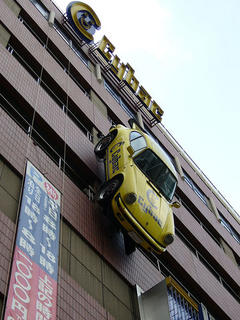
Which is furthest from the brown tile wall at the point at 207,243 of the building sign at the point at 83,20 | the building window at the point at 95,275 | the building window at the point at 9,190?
the building window at the point at 9,190

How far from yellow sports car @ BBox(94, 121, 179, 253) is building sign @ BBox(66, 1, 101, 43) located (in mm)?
11384

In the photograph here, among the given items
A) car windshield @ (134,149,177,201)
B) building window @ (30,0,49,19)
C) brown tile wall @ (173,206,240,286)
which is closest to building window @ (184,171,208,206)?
brown tile wall @ (173,206,240,286)

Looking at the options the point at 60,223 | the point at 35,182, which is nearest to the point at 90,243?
the point at 60,223

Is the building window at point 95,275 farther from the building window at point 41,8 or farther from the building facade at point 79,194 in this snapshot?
the building window at point 41,8

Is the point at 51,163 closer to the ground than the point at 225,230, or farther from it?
farther from it

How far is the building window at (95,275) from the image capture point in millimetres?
11781

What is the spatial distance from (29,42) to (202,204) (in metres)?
14.3

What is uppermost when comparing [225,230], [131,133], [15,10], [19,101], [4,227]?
[15,10]

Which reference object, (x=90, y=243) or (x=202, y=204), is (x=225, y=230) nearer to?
(x=202, y=204)

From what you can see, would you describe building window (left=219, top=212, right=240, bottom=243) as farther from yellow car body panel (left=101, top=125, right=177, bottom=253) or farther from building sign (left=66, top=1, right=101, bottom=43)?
yellow car body panel (left=101, top=125, right=177, bottom=253)

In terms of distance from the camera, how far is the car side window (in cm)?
1565

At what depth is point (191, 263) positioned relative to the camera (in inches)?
774

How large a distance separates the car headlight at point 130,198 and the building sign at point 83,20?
15.2 m

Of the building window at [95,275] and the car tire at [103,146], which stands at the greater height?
the car tire at [103,146]
